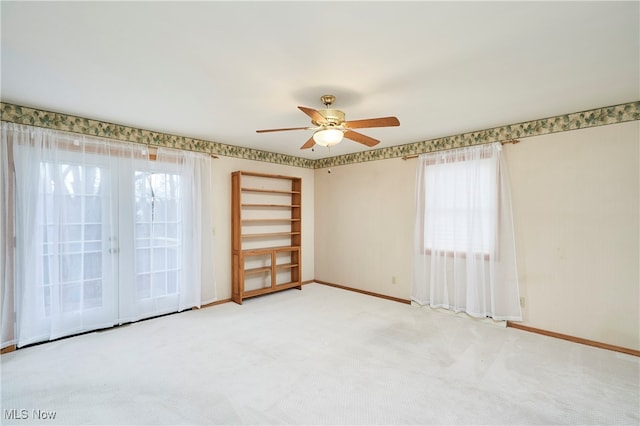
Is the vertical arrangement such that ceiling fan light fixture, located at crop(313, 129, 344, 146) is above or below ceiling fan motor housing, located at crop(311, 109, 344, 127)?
below

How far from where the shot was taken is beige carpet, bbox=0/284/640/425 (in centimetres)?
211

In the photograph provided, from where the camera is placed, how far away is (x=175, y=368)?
2701 mm

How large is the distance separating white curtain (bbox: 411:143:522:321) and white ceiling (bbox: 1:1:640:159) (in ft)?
2.92

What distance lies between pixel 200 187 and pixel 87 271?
5.60 ft

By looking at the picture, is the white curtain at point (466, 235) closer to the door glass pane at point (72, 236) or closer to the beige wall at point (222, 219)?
the beige wall at point (222, 219)

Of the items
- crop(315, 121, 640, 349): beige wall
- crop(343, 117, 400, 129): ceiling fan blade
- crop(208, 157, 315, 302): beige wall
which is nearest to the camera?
crop(343, 117, 400, 129): ceiling fan blade

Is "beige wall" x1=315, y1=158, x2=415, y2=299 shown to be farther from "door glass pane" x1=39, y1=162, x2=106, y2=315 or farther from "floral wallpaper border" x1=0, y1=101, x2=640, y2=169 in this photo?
"door glass pane" x1=39, y1=162, x2=106, y2=315

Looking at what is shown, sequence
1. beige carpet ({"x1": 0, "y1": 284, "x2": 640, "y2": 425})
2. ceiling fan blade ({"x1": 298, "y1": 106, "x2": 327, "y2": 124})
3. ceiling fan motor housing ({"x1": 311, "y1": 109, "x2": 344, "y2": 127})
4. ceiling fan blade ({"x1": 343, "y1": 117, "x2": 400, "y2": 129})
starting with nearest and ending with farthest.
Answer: beige carpet ({"x1": 0, "y1": 284, "x2": 640, "y2": 425}) → ceiling fan blade ({"x1": 298, "y1": 106, "x2": 327, "y2": 124}) → ceiling fan blade ({"x1": 343, "y1": 117, "x2": 400, "y2": 129}) → ceiling fan motor housing ({"x1": 311, "y1": 109, "x2": 344, "y2": 127})

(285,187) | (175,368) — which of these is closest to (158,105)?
(175,368)

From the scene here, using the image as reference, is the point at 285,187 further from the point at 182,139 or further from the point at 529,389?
the point at 529,389

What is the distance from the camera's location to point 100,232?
3568 millimetres

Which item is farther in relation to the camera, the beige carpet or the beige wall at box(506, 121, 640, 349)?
the beige wall at box(506, 121, 640, 349)

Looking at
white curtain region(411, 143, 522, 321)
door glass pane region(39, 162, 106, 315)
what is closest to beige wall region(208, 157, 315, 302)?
door glass pane region(39, 162, 106, 315)

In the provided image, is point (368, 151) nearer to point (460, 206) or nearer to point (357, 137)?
point (460, 206)
